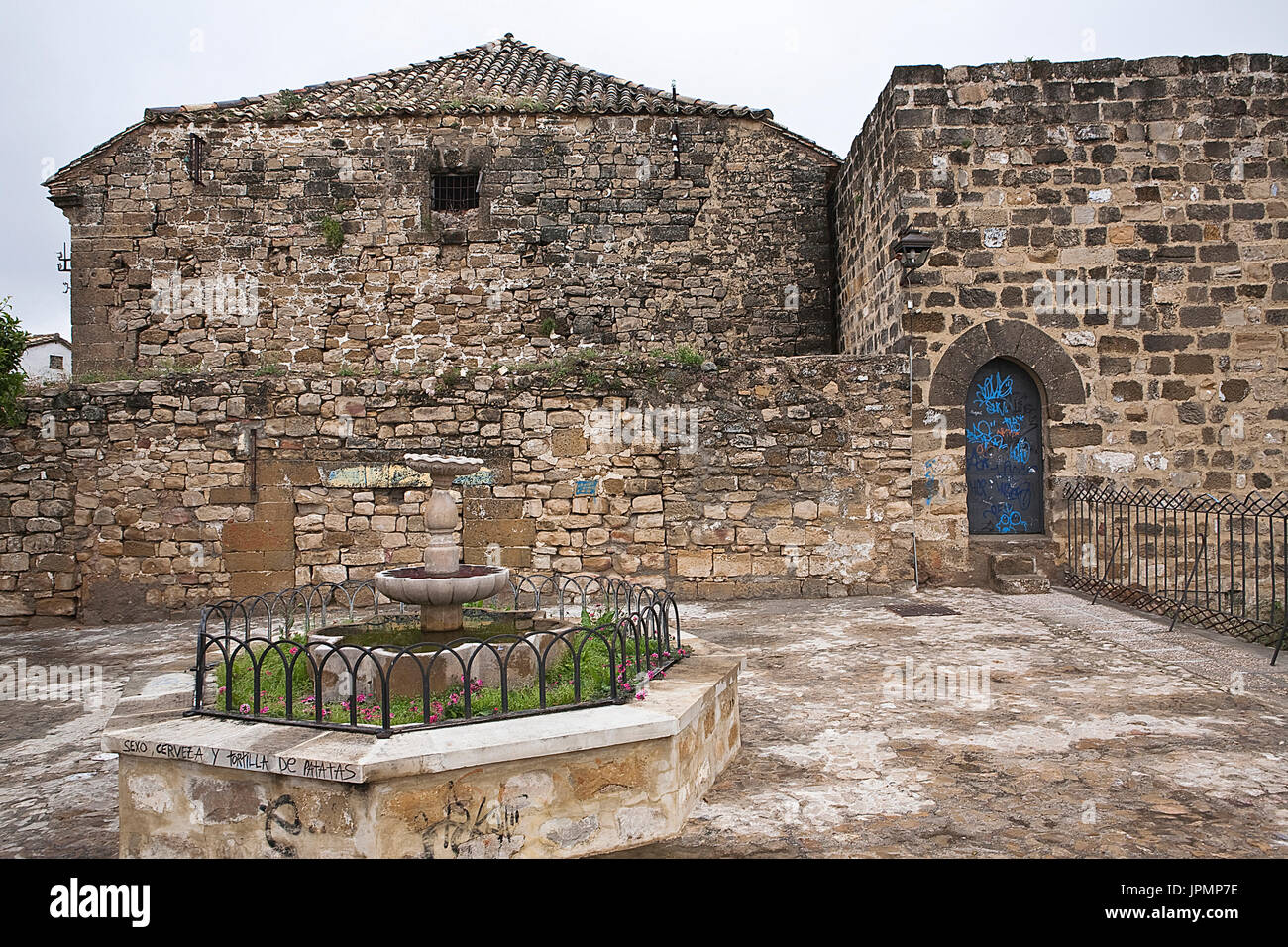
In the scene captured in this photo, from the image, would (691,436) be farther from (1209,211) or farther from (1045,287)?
(1209,211)

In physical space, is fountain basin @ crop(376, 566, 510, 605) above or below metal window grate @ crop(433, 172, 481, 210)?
below

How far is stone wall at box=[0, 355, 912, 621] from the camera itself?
366 inches

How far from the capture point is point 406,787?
3.20 m

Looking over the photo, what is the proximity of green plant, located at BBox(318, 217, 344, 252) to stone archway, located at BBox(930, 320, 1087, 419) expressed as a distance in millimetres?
9311

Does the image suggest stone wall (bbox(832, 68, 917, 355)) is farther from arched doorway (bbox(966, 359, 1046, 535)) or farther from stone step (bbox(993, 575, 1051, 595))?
stone step (bbox(993, 575, 1051, 595))

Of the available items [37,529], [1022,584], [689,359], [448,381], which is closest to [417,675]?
[448,381]

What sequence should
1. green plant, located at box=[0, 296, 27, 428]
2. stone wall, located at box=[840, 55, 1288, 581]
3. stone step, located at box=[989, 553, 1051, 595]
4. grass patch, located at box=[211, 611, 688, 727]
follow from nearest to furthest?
grass patch, located at box=[211, 611, 688, 727] → green plant, located at box=[0, 296, 27, 428] → stone step, located at box=[989, 553, 1051, 595] → stone wall, located at box=[840, 55, 1288, 581]

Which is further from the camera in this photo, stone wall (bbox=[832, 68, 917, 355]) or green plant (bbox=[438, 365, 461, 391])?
stone wall (bbox=[832, 68, 917, 355])

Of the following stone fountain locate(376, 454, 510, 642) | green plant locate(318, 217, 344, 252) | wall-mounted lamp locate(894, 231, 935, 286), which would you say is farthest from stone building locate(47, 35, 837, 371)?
stone fountain locate(376, 454, 510, 642)

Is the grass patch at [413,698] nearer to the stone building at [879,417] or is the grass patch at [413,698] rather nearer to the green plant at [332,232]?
the stone building at [879,417]

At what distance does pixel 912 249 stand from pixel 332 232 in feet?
29.1

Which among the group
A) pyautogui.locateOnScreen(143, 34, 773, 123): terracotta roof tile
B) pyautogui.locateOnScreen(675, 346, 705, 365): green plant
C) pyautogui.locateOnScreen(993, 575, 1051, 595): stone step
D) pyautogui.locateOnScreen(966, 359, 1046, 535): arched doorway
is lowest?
pyautogui.locateOnScreen(993, 575, 1051, 595): stone step

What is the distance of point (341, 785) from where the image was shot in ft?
10.4

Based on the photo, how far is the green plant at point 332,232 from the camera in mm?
13336
